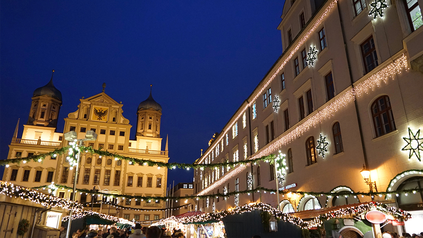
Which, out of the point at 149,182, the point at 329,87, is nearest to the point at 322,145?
the point at 329,87

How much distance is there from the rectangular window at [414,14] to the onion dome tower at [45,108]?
6425 cm

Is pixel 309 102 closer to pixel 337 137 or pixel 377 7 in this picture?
pixel 337 137

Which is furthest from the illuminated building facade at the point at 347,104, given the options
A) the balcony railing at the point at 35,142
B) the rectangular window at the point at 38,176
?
the balcony railing at the point at 35,142

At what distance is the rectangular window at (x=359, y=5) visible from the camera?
52.6 feet

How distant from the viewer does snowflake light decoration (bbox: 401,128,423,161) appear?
11813 millimetres

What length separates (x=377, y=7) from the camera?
1467 cm

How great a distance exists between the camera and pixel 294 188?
816 inches

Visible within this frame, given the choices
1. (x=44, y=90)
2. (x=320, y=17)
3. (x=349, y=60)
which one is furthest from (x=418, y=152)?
(x=44, y=90)

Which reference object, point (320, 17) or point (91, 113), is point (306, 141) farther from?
point (91, 113)

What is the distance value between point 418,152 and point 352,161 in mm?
3756

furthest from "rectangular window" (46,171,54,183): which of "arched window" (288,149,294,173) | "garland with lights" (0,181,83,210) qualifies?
"garland with lights" (0,181,83,210)

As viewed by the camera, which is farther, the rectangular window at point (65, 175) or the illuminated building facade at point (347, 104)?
the rectangular window at point (65, 175)

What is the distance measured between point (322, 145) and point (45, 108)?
60.8m

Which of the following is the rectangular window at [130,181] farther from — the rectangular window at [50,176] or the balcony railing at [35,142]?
the balcony railing at [35,142]
